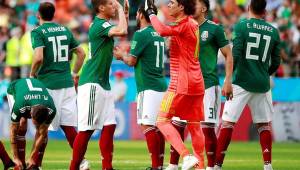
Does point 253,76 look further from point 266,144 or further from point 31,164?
point 31,164

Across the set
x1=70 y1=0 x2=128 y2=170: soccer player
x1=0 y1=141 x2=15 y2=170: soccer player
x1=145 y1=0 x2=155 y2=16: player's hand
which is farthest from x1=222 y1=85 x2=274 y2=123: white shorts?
x1=0 y1=141 x2=15 y2=170: soccer player

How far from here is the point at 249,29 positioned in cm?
1554

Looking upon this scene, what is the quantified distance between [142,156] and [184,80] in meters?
6.81

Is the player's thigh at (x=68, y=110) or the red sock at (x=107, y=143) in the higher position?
the player's thigh at (x=68, y=110)

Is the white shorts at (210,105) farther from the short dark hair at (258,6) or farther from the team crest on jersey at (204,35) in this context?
the short dark hair at (258,6)

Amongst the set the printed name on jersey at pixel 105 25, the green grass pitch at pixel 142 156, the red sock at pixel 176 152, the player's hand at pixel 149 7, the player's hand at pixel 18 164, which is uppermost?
the player's hand at pixel 149 7

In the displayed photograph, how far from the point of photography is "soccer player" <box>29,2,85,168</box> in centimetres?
1552

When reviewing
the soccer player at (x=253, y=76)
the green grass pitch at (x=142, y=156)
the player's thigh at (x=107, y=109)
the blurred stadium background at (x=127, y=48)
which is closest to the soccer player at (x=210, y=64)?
the soccer player at (x=253, y=76)

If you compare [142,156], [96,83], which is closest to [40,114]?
[96,83]

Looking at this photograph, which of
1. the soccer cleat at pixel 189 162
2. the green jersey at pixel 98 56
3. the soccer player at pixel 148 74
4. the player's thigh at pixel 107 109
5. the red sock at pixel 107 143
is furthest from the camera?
the soccer player at pixel 148 74

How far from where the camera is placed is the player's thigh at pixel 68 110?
15719 millimetres

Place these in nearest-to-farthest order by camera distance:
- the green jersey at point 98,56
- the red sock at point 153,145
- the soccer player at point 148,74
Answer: the green jersey at point 98,56 < the red sock at point 153,145 < the soccer player at point 148,74

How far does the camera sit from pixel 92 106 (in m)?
14.2

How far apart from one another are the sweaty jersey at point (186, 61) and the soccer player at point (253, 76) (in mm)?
1772
